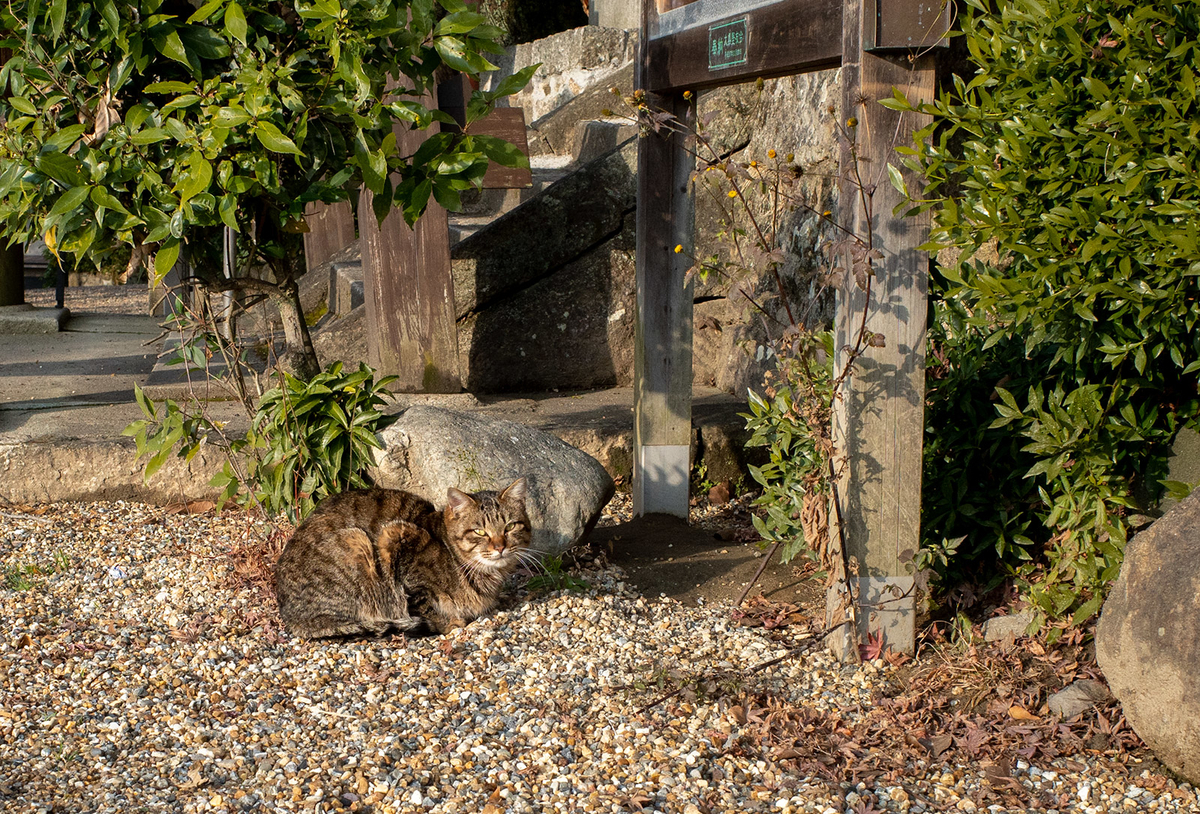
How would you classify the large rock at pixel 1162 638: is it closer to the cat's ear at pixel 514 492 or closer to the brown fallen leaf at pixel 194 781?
the cat's ear at pixel 514 492

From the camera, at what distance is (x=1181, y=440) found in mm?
3355

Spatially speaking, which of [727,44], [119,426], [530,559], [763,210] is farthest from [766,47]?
[119,426]

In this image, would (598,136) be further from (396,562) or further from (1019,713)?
(1019,713)

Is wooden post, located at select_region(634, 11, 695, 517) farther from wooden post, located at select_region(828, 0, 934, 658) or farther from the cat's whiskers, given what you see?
wooden post, located at select_region(828, 0, 934, 658)

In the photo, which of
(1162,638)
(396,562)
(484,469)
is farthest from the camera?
(484,469)

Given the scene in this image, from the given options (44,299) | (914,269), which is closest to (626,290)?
(914,269)

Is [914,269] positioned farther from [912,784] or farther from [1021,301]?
[912,784]

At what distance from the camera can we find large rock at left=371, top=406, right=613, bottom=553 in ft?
14.5

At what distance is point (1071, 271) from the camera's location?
2.83 meters

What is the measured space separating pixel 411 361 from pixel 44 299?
7.10 m

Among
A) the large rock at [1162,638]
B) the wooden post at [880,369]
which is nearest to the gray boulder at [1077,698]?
the large rock at [1162,638]

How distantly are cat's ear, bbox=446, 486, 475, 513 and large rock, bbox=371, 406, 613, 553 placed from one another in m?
0.35

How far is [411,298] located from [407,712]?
3.25 meters

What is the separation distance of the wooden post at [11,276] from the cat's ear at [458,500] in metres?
6.33
